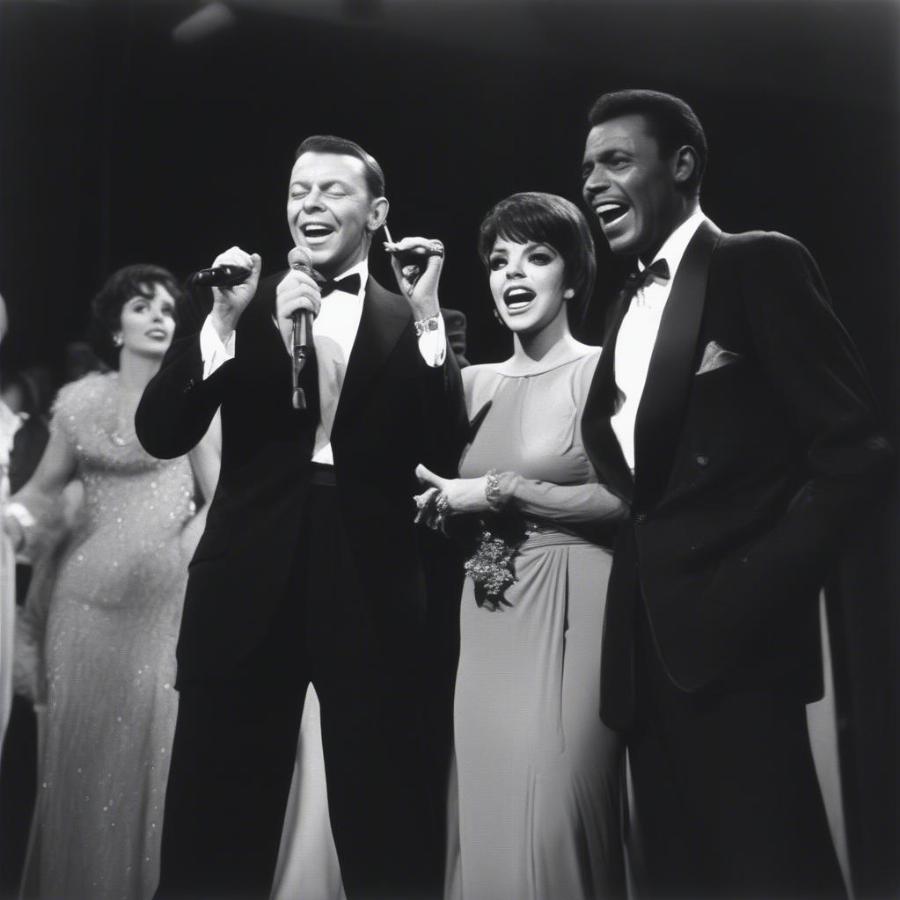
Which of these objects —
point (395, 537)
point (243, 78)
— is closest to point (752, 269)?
point (395, 537)

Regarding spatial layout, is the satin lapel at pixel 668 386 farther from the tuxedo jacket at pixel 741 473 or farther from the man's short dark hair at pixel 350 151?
the man's short dark hair at pixel 350 151

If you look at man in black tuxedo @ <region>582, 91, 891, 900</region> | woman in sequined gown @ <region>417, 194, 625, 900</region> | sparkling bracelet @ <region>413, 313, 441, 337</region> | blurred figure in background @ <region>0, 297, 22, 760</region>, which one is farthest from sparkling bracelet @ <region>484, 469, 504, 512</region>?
blurred figure in background @ <region>0, 297, 22, 760</region>

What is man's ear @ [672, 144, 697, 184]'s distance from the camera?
9.53 feet

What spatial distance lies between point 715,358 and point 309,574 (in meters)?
1.06

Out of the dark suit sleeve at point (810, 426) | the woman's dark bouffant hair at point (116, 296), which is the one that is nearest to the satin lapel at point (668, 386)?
the dark suit sleeve at point (810, 426)

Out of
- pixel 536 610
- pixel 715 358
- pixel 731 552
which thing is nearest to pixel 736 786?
pixel 731 552

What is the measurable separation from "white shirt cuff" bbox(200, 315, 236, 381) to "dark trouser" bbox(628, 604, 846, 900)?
116 cm

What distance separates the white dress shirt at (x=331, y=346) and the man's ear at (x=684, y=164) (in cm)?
65

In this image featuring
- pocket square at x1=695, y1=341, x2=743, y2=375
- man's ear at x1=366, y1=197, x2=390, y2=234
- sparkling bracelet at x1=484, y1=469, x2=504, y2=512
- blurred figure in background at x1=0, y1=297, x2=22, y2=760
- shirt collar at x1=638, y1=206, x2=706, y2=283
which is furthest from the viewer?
blurred figure in background at x1=0, y1=297, x2=22, y2=760

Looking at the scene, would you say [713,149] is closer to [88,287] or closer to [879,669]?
[879,669]

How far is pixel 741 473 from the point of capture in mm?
2643

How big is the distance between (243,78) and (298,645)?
1.67 metres

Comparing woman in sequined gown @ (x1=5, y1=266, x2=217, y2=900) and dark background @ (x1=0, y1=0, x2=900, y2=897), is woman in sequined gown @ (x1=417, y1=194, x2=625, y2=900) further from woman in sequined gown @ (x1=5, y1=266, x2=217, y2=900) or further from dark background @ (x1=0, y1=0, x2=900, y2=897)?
woman in sequined gown @ (x1=5, y1=266, x2=217, y2=900)

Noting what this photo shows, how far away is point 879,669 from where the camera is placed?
2.98 m
